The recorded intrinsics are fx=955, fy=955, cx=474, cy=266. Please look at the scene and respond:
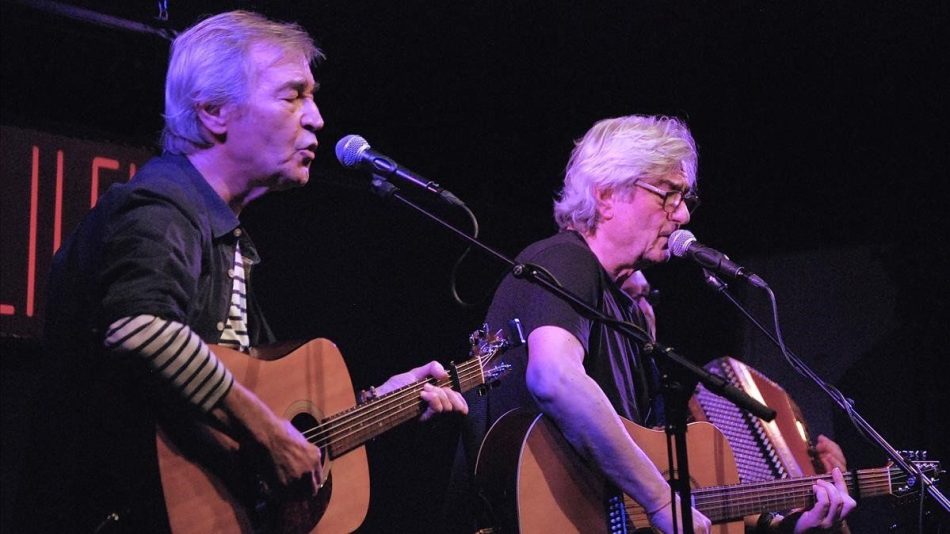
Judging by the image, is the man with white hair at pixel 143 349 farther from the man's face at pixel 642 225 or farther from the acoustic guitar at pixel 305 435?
the man's face at pixel 642 225

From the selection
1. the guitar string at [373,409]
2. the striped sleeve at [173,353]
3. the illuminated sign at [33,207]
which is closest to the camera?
the striped sleeve at [173,353]

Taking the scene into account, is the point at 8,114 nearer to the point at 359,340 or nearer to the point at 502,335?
the point at 359,340

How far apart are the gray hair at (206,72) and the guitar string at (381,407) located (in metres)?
0.93

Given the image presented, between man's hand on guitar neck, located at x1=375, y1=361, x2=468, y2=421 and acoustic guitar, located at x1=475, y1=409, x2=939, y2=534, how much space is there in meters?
0.26

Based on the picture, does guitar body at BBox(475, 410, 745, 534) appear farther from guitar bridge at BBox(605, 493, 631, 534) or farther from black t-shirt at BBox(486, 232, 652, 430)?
black t-shirt at BBox(486, 232, 652, 430)

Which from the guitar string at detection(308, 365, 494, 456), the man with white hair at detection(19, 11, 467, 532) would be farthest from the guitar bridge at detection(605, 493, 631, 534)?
the man with white hair at detection(19, 11, 467, 532)

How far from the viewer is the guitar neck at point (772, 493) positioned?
3.63 meters

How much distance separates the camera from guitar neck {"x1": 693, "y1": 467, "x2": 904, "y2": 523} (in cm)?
363

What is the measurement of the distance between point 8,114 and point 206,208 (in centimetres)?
236

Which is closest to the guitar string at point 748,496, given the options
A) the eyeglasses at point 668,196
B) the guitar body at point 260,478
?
the eyeglasses at point 668,196

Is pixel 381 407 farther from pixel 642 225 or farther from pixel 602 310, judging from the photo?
pixel 642 225

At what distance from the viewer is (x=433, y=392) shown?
3.05 metres

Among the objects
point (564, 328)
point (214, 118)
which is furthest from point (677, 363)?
point (214, 118)

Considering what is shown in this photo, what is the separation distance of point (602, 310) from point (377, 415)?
1.13m
